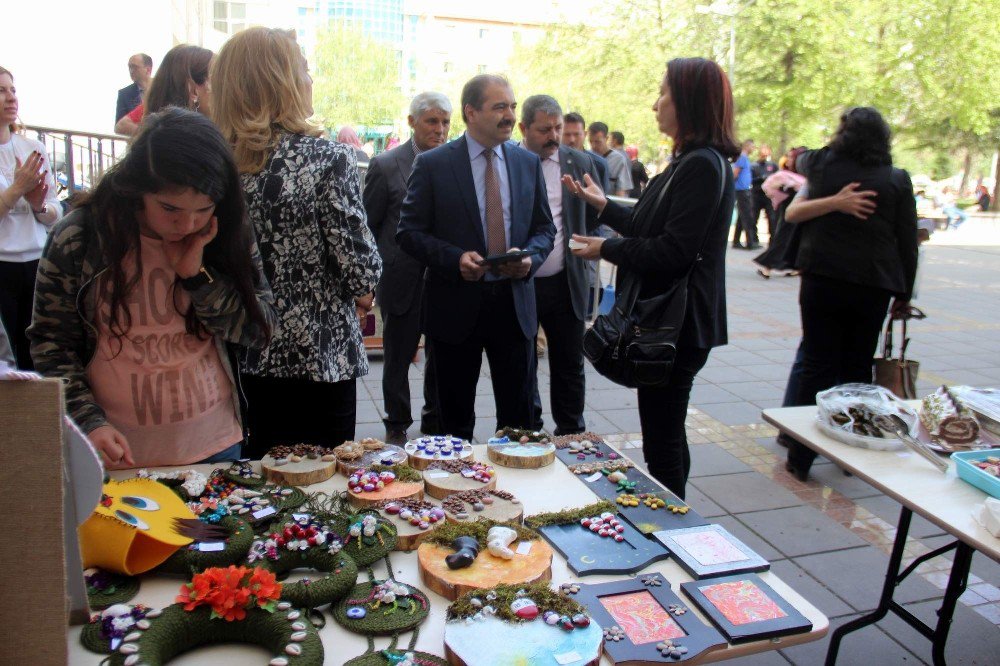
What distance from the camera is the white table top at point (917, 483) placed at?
1.64 meters

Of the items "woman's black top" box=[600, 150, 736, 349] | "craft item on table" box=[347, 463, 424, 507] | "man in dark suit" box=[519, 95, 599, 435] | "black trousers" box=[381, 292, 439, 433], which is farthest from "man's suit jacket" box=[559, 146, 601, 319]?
"craft item on table" box=[347, 463, 424, 507]

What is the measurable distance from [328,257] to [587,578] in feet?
3.70

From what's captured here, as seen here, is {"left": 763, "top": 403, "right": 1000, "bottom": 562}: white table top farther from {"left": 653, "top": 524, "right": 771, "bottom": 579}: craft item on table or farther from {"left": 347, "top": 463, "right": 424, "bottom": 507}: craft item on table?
{"left": 347, "top": 463, "right": 424, "bottom": 507}: craft item on table

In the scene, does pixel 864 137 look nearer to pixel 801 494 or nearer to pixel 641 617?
pixel 801 494

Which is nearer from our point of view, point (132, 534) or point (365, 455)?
point (132, 534)

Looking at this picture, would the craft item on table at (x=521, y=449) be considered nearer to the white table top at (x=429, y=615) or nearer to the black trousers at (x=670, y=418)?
the white table top at (x=429, y=615)

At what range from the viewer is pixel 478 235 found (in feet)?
9.87

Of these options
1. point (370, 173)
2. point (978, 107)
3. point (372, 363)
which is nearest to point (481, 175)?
point (370, 173)

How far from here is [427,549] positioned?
4.63 ft

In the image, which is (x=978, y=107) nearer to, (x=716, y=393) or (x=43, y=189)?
(x=716, y=393)

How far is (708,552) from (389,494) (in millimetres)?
676

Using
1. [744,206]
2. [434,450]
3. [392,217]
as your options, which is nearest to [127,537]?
[434,450]

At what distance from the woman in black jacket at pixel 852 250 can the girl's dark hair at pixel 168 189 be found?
2.69 m

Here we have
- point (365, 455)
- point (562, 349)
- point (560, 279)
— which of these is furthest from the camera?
point (562, 349)
